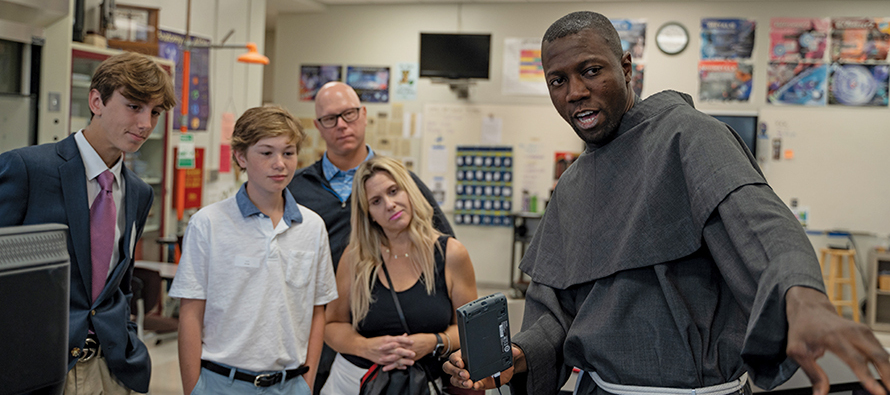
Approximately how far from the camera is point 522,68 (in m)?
7.28

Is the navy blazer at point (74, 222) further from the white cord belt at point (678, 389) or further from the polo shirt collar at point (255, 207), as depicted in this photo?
the white cord belt at point (678, 389)

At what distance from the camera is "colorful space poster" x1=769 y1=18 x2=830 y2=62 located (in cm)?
659

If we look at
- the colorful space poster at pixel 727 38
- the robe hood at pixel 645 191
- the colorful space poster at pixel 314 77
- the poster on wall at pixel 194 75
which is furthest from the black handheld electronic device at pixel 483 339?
the colorful space poster at pixel 314 77

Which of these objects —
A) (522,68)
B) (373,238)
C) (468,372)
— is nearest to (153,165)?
(373,238)

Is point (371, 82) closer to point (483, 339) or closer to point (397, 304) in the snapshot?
point (397, 304)

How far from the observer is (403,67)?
300 inches

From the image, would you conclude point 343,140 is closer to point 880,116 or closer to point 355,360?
point 355,360

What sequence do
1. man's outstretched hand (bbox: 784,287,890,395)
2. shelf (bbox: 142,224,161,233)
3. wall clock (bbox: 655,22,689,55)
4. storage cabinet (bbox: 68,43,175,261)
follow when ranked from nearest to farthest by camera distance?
1. man's outstretched hand (bbox: 784,287,890,395)
2. storage cabinet (bbox: 68,43,175,261)
3. shelf (bbox: 142,224,161,233)
4. wall clock (bbox: 655,22,689,55)

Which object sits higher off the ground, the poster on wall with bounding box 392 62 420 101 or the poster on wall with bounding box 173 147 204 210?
the poster on wall with bounding box 392 62 420 101

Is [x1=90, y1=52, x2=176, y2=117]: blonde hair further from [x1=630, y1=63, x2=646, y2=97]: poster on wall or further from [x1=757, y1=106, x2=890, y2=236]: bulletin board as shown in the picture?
[x1=757, y1=106, x2=890, y2=236]: bulletin board

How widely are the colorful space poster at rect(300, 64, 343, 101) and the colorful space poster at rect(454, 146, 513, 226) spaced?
1813mm

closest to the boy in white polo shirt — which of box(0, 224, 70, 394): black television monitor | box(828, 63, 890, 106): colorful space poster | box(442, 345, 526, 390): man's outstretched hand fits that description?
box(442, 345, 526, 390): man's outstretched hand

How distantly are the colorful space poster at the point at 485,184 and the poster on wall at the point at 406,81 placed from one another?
35.3 inches

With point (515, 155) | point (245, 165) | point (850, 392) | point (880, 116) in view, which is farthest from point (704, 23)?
point (245, 165)
